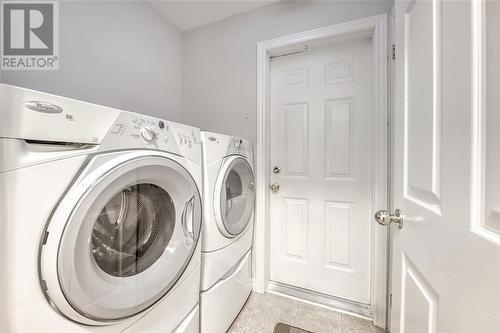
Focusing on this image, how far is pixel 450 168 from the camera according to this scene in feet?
1.31

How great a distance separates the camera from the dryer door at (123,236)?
47cm

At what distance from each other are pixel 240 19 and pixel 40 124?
168cm

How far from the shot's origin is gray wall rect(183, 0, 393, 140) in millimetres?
1348

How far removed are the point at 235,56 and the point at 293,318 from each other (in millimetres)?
2045

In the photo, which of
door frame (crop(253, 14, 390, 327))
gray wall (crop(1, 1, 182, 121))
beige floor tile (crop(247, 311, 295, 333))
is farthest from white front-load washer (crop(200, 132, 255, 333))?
gray wall (crop(1, 1, 182, 121))

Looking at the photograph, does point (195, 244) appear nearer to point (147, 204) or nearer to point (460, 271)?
point (147, 204)

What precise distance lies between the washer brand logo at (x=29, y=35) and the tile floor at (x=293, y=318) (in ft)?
6.17

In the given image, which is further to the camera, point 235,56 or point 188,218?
point 235,56

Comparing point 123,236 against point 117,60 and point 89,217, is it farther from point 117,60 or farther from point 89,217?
point 117,60

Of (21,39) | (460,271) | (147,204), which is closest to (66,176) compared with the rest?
(147,204)

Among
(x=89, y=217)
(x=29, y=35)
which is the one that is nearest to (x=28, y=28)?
(x=29, y=35)

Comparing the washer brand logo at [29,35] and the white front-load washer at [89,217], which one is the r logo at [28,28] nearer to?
the washer brand logo at [29,35]

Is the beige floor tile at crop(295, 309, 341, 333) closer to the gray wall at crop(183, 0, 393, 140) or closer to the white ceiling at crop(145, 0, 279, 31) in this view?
the gray wall at crop(183, 0, 393, 140)

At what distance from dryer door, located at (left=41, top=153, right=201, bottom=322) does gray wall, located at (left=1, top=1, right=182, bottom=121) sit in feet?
2.96
